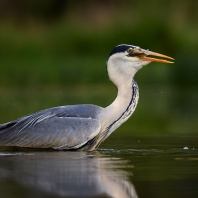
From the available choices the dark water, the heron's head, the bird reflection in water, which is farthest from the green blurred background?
the bird reflection in water

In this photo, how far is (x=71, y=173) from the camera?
28.4 feet

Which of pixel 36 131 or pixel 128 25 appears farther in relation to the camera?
pixel 128 25

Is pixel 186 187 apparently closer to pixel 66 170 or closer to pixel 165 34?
pixel 66 170

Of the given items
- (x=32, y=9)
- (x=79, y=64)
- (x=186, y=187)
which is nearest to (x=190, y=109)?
(x=79, y=64)

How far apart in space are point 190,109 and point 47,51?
817 centimetres

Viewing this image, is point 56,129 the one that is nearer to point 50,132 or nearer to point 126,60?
point 50,132

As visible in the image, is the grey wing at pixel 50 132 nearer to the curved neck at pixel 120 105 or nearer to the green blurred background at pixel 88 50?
the curved neck at pixel 120 105

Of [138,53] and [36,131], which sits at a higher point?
[138,53]

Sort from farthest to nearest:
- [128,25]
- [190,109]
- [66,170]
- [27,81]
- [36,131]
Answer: [128,25], [27,81], [190,109], [36,131], [66,170]

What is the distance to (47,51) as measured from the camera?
24422mm

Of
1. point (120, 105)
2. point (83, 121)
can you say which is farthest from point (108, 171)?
point (120, 105)

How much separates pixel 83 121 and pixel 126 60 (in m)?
1.04

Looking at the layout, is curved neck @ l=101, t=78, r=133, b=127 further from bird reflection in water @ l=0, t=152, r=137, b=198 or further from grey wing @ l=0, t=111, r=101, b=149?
bird reflection in water @ l=0, t=152, r=137, b=198

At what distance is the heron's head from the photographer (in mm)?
11367
